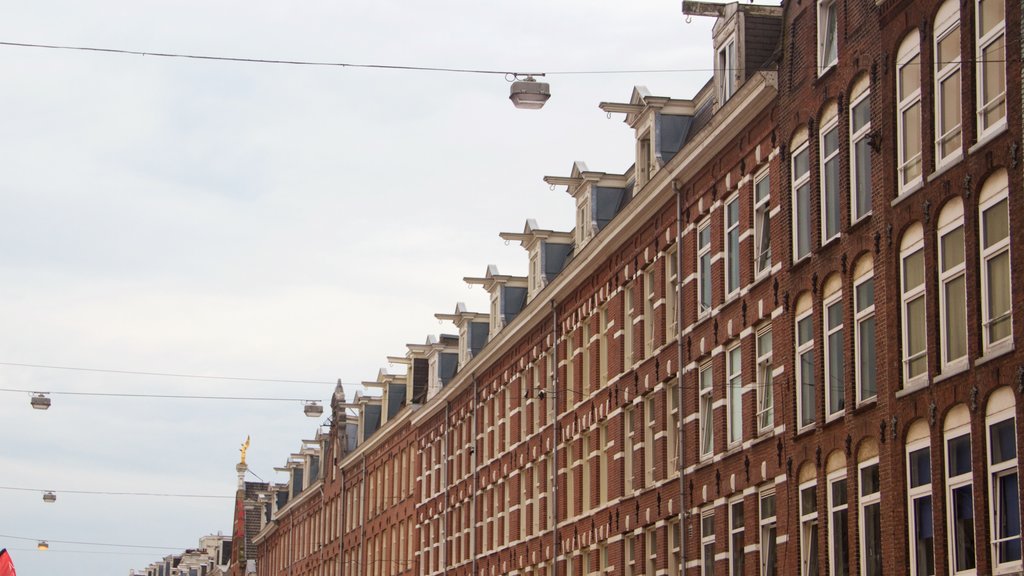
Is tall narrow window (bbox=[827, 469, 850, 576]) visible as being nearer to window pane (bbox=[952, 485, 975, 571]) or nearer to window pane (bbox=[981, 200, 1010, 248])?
window pane (bbox=[952, 485, 975, 571])

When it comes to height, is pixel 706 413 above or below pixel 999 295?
above

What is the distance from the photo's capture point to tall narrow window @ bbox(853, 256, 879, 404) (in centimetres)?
2759

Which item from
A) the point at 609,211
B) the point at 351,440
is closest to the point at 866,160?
the point at 609,211

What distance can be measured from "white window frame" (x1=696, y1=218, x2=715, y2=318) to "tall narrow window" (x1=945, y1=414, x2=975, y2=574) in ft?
37.9

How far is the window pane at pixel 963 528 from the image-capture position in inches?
943

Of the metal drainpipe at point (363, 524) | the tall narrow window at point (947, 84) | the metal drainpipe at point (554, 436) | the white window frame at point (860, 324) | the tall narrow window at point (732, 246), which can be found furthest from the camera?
the metal drainpipe at point (363, 524)

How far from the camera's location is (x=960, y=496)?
24250 mm

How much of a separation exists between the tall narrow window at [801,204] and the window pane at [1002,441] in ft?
25.1

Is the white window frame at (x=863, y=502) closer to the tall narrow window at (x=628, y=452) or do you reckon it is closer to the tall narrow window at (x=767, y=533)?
the tall narrow window at (x=767, y=533)

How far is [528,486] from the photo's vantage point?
51000 millimetres

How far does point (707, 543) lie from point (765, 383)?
14.2 feet

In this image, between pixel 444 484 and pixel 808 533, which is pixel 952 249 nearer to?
pixel 808 533

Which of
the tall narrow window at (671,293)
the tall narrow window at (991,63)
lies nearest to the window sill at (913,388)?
the tall narrow window at (991,63)

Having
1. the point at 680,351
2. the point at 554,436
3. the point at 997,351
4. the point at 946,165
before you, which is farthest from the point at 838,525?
the point at 554,436
